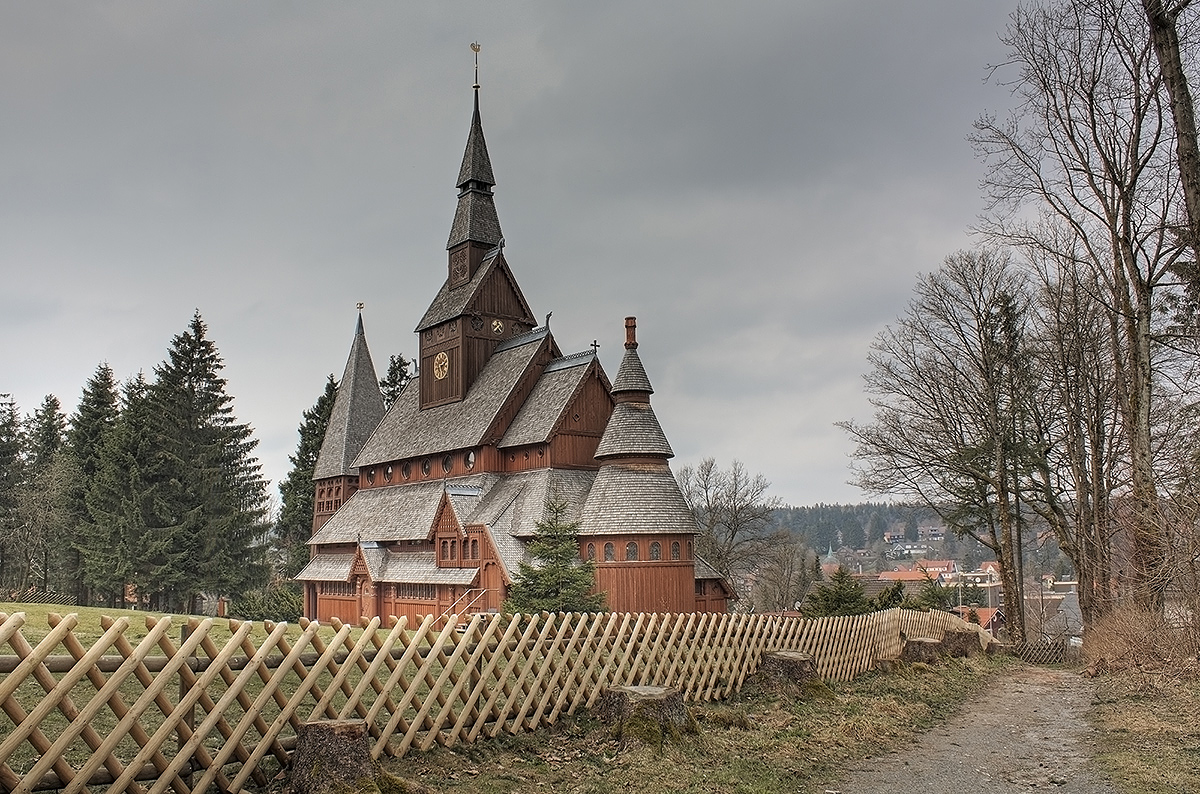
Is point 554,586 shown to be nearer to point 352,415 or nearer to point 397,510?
point 397,510

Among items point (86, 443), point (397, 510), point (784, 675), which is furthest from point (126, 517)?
point (784, 675)

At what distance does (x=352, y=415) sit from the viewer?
53844 millimetres

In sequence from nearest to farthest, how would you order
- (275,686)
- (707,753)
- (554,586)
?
(275,686) → (707,753) → (554,586)

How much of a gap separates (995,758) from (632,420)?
2297 cm

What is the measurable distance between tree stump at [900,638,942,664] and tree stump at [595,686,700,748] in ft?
36.8

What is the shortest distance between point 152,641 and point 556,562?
17.9 metres

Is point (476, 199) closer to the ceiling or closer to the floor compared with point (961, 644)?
closer to the ceiling

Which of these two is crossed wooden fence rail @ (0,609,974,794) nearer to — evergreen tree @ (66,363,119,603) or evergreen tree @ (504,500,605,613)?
evergreen tree @ (504,500,605,613)

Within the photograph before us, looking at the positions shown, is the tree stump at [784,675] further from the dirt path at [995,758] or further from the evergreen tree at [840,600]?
the evergreen tree at [840,600]

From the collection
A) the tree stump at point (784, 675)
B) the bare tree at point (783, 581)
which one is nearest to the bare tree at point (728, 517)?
the bare tree at point (783, 581)

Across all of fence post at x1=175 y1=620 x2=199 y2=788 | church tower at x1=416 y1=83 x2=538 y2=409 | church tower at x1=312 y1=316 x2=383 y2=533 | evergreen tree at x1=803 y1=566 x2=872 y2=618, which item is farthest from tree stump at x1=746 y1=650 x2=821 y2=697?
church tower at x1=312 y1=316 x2=383 y2=533

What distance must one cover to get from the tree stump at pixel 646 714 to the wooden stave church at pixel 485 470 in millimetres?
18221

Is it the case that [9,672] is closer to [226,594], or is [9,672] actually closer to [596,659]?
[596,659]

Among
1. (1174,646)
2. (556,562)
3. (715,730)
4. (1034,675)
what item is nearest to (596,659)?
(715,730)
